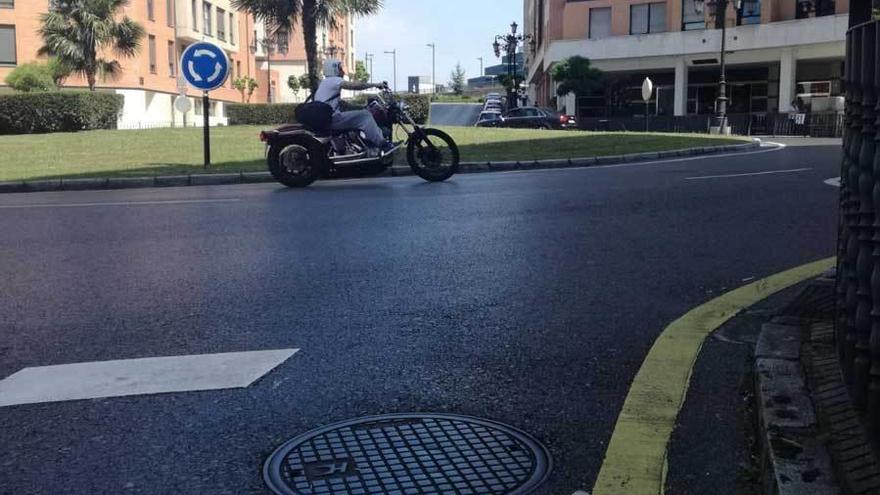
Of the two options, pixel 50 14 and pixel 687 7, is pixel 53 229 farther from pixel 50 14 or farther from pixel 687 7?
pixel 687 7

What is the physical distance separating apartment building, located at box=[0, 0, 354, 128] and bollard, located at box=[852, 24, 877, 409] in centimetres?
3795

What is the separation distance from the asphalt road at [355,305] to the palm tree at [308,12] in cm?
2282

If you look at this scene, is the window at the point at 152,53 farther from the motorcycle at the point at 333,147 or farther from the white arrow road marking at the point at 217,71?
the motorcycle at the point at 333,147

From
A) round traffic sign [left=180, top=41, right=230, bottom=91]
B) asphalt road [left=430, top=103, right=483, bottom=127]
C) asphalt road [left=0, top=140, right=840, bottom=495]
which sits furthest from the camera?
asphalt road [left=430, top=103, right=483, bottom=127]

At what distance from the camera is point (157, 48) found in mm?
55375

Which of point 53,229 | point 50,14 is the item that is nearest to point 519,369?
point 53,229

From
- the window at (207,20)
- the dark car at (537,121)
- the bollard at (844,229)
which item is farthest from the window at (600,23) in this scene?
the bollard at (844,229)

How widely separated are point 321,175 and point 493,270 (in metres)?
6.95

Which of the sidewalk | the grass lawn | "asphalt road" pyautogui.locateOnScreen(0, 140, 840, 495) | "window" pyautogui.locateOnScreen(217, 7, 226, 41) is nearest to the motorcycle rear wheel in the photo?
"asphalt road" pyautogui.locateOnScreen(0, 140, 840, 495)

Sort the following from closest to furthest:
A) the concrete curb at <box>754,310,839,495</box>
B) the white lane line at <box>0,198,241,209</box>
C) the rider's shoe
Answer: the concrete curb at <box>754,310,839,495</box> → the white lane line at <box>0,198,241,209</box> → the rider's shoe

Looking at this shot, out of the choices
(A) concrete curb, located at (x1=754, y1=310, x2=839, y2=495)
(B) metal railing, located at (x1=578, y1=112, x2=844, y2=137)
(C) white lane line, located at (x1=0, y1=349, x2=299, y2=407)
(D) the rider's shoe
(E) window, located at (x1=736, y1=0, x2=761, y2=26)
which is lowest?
(C) white lane line, located at (x1=0, y1=349, x2=299, y2=407)

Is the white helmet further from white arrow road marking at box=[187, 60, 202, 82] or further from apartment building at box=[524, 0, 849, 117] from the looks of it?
apartment building at box=[524, 0, 849, 117]

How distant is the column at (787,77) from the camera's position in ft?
159

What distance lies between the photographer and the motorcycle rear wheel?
12.5 meters
